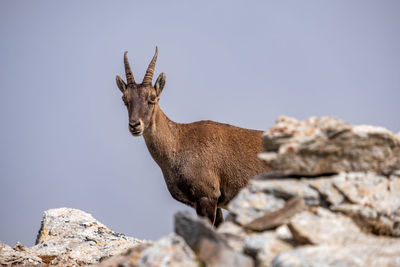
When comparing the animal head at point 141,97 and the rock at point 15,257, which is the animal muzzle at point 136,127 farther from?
the rock at point 15,257

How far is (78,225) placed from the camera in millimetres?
15047

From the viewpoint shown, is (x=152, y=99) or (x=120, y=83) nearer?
(x=152, y=99)

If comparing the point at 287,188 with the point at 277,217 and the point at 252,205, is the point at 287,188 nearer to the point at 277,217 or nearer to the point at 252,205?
the point at 252,205

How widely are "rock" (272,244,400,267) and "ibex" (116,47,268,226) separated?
7.01 meters

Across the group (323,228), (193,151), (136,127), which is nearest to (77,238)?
(136,127)

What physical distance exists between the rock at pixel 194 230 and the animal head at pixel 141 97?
6.34 metres

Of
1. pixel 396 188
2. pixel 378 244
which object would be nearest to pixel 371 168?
pixel 396 188

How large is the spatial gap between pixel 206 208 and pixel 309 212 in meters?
6.20

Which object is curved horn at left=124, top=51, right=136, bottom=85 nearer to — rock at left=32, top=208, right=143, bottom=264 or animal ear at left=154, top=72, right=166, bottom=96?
animal ear at left=154, top=72, right=166, bottom=96

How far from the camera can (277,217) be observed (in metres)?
5.93

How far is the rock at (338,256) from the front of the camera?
16.3 feet

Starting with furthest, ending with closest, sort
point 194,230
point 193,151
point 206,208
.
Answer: point 193,151 → point 206,208 → point 194,230

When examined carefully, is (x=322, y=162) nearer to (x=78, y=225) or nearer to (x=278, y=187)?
(x=278, y=187)

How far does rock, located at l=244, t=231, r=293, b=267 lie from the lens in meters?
5.41
